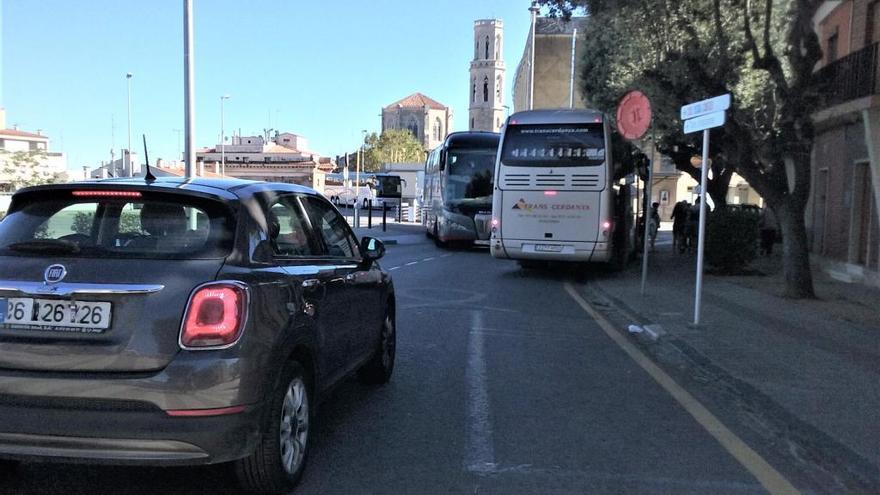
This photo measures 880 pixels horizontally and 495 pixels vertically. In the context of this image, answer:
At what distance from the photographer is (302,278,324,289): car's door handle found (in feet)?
13.3

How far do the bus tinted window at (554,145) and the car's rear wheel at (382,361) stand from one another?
8.86 meters

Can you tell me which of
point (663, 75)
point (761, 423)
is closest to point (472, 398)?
point (761, 423)

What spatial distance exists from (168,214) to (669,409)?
13.2 feet

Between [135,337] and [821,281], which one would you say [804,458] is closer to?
[135,337]

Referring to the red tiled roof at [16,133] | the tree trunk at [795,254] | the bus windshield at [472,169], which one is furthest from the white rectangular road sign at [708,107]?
the red tiled roof at [16,133]

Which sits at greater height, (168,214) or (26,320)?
(168,214)

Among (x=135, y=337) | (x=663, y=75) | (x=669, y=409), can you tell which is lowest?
(x=669, y=409)

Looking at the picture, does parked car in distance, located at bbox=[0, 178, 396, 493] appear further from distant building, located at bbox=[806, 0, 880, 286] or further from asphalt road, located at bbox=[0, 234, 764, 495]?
distant building, located at bbox=[806, 0, 880, 286]

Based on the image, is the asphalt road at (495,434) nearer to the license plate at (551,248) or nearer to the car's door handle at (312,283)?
the car's door handle at (312,283)

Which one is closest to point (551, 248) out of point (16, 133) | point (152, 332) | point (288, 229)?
point (288, 229)

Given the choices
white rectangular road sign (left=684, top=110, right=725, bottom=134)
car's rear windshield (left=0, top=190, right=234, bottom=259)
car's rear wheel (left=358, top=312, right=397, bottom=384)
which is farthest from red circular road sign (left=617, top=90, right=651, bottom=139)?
car's rear windshield (left=0, top=190, right=234, bottom=259)

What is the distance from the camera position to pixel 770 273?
658 inches

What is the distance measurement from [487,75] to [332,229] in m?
126

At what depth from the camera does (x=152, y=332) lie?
10.6ft
